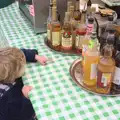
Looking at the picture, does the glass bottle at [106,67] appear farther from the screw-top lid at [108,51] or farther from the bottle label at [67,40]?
the bottle label at [67,40]

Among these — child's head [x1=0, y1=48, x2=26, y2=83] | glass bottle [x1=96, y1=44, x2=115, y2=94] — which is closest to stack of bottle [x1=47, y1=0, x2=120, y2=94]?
glass bottle [x1=96, y1=44, x2=115, y2=94]

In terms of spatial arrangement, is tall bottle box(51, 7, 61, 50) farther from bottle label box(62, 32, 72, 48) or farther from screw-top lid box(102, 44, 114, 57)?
screw-top lid box(102, 44, 114, 57)

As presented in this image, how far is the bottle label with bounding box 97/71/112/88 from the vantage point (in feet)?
2.93

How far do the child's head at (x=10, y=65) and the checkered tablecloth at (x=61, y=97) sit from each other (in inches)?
1.9

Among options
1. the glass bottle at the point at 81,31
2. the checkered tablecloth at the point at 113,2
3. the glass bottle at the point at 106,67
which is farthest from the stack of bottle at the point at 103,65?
the checkered tablecloth at the point at 113,2

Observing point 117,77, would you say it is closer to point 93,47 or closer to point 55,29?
point 93,47

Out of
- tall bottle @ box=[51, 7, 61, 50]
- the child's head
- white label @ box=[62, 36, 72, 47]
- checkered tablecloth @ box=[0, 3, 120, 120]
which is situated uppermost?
tall bottle @ box=[51, 7, 61, 50]

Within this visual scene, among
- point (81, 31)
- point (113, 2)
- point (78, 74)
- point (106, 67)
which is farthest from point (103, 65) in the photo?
point (113, 2)

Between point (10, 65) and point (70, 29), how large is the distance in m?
0.36

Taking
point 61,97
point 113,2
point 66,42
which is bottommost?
point 61,97

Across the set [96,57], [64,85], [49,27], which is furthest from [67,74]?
[49,27]

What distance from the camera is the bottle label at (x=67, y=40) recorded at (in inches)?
46.1

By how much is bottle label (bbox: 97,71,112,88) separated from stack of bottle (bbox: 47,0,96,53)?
271 millimetres

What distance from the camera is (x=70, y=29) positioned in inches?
46.8
